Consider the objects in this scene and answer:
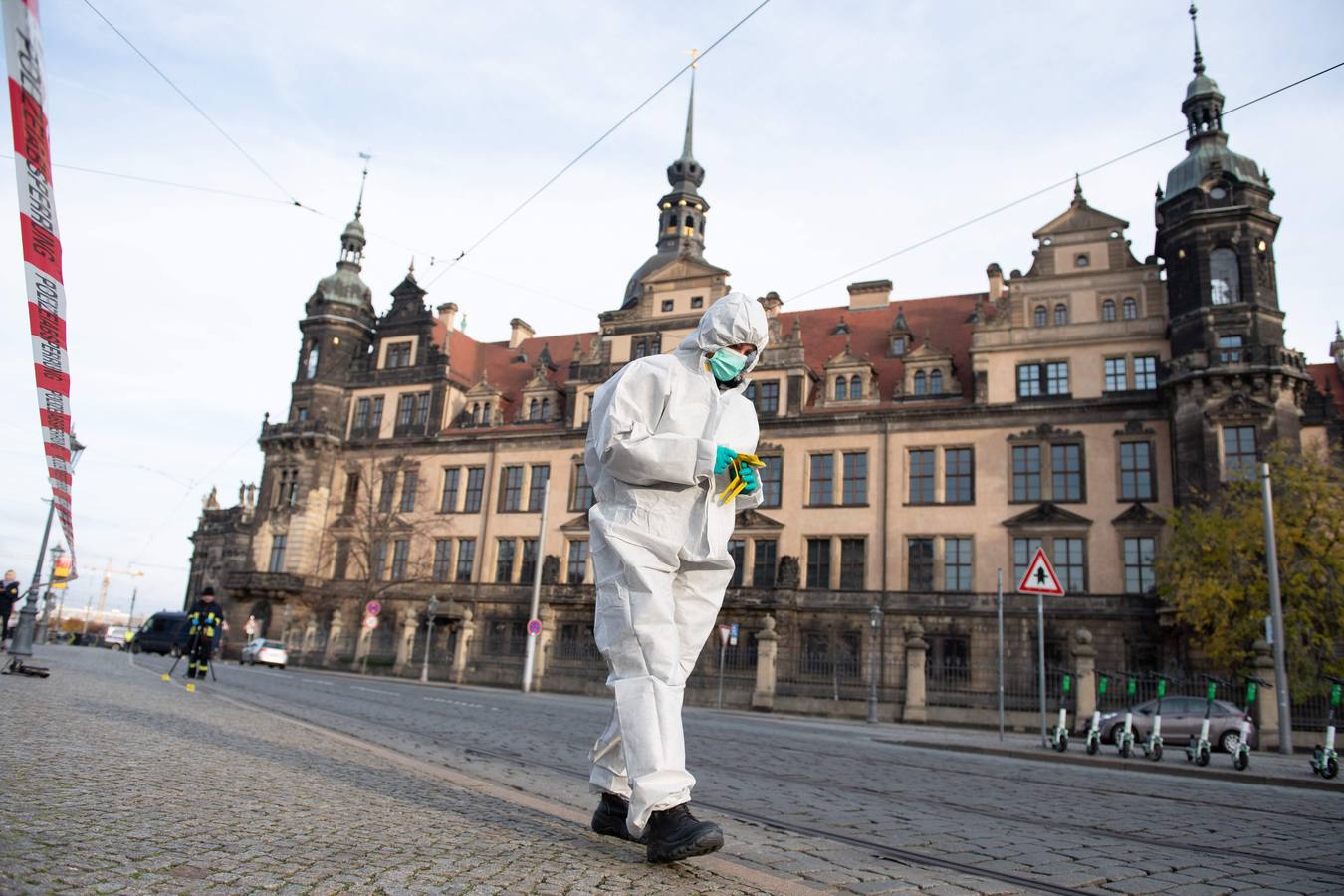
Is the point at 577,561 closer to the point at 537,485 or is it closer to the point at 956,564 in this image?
the point at 537,485

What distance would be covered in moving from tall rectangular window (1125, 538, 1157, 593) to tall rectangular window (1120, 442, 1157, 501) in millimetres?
1533

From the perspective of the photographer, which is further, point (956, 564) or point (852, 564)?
point (852, 564)

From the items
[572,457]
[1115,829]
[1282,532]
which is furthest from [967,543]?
[1115,829]

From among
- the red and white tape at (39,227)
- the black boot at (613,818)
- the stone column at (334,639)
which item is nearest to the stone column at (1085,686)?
the black boot at (613,818)

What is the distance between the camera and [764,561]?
1496 inches

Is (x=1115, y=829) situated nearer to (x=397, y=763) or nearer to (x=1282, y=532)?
(x=397, y=763)

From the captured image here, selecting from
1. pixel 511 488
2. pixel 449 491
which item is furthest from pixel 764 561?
pixel 449 491

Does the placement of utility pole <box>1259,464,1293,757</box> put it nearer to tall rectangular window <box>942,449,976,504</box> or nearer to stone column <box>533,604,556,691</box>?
tall rectangular window <box>942,449,976,504</box>

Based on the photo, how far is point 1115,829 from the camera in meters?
6.06

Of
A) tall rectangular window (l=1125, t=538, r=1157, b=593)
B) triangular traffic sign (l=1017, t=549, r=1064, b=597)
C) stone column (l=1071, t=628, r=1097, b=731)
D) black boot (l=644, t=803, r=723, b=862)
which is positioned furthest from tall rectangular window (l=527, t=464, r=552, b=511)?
black boot (l=644, t=803, r=723, b=862)

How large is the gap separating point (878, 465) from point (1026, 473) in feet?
17.1

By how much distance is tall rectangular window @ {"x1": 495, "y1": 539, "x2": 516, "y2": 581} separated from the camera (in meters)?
43.4

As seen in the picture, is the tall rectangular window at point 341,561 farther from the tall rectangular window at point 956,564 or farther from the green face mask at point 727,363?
the green face mask at point 727,363

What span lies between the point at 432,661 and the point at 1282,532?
31.1 meters
